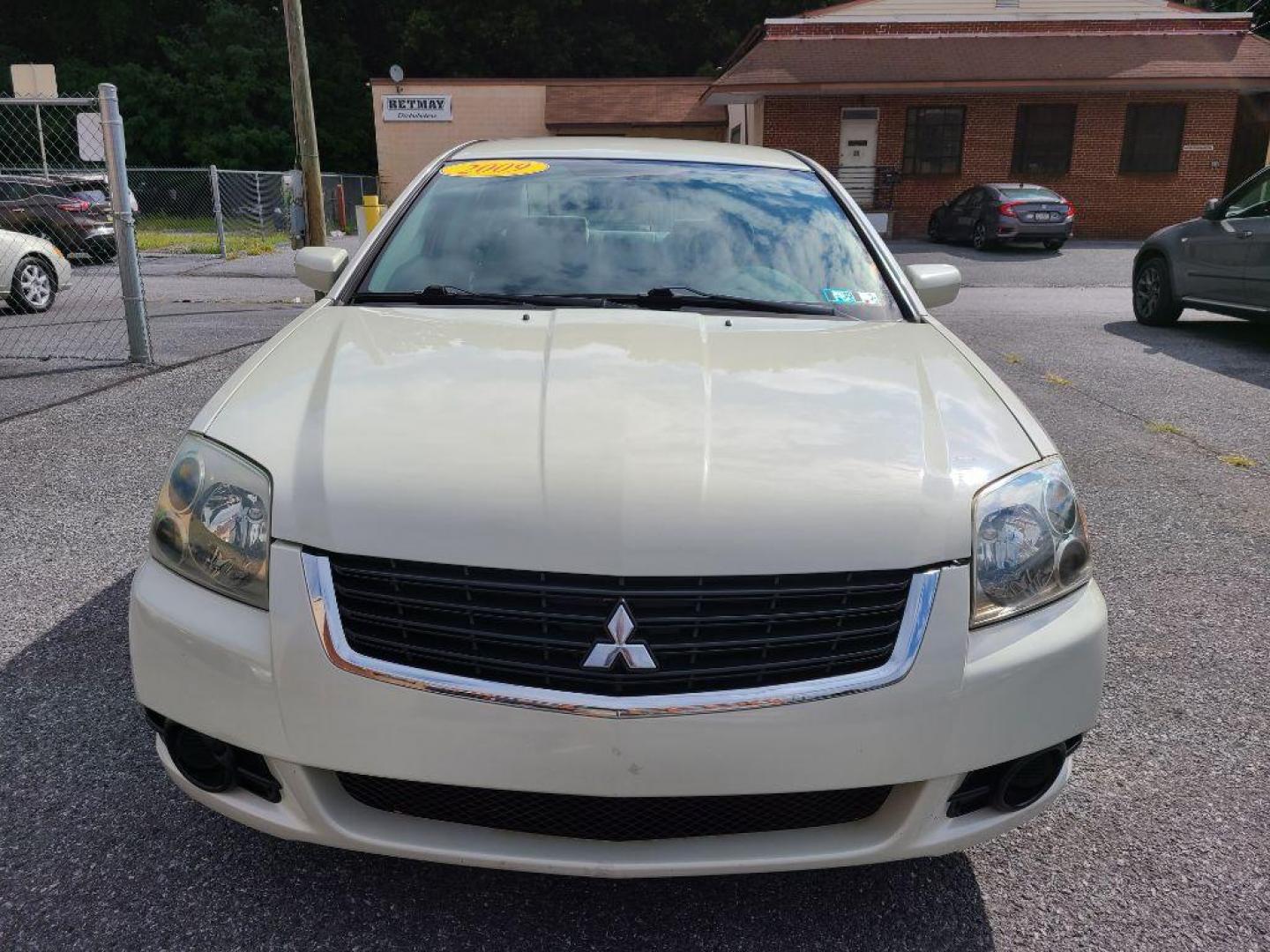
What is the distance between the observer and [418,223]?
320 cm

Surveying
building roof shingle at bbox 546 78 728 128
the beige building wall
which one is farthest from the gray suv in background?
the beige building wall

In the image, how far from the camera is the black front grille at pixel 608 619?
171cm

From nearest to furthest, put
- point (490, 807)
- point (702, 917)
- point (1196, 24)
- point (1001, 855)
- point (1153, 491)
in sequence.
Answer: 1. point (490, 807)
2. point (702, 917)
3. point (1001, 855)
4. point (1153, 491)
5. point (1196, 24)

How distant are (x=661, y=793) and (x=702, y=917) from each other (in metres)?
0.49

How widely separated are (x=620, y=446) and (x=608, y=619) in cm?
36

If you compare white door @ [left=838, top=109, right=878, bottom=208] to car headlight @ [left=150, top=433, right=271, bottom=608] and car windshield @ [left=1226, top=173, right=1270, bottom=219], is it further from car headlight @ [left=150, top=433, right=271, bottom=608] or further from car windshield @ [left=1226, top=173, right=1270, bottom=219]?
car headlight @ [left=150, top=433, right=271, bottom=608]

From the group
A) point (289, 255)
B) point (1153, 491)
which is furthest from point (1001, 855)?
point (289, 255)

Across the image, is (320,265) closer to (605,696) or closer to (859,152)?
(605,696)

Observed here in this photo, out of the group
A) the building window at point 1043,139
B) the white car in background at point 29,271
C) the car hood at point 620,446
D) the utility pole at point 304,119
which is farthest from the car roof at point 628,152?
the building window at point 1043,139

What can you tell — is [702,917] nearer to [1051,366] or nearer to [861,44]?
[1051,366]

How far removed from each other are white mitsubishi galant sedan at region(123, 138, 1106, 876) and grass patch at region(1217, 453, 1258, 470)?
401cm

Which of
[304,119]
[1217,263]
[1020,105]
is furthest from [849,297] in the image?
[1020,105]

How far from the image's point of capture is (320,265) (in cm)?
332

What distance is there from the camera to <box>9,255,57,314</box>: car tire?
407 inches
